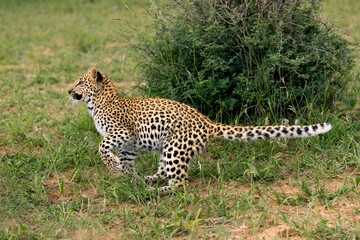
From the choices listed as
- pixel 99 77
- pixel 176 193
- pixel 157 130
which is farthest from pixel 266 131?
pixel 99 77

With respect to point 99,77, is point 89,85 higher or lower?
lower

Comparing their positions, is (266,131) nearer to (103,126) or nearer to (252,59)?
(252,59)

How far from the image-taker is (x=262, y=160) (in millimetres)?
7629

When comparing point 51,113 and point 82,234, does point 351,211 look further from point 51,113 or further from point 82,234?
point 51,113

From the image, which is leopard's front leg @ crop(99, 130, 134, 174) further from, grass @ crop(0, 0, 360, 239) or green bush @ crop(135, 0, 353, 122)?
green bush @ crop(135, 0, 353, 122)

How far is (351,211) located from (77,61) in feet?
25.8

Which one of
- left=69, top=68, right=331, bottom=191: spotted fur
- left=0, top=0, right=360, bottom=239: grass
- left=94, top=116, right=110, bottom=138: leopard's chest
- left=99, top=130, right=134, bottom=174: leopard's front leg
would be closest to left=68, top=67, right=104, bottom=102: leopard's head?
left=69, top=68, right=331, bottom=191: spotted fur

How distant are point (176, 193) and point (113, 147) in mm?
1043

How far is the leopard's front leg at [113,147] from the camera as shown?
24.5 feet

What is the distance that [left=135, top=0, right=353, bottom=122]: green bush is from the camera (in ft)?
26.7

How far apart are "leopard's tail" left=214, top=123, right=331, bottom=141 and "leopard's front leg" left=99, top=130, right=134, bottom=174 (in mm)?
1044

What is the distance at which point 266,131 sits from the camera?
688 cm

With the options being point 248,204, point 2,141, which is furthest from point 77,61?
point 248,204

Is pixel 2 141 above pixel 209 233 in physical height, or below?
below
